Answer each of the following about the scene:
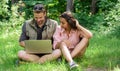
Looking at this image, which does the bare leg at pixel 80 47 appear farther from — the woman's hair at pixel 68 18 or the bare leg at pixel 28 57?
the bare leg at pixel 28 57

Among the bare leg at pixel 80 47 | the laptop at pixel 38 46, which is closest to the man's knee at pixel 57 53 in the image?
the laptop at pixel 38 46

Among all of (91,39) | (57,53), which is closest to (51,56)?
(57,53)

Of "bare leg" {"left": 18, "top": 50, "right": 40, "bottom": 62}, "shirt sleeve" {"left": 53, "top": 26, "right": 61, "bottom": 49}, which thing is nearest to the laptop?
"bare leg" {"left": 18, "top": 50, "right": 40, "bottom": 62}

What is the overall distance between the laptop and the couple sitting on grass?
11 centimetres

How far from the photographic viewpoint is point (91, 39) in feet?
33.5

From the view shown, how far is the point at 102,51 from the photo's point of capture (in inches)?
317

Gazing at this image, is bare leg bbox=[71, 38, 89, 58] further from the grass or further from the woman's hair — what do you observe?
the woman's hair

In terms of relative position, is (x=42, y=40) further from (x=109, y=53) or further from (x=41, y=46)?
(x=109, y=53)

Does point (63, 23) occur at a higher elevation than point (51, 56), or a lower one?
higher

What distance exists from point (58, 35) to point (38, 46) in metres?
0.55

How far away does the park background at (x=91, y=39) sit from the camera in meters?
6.72

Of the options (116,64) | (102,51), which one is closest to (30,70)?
(116,64)

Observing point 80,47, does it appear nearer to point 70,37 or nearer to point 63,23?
point 70,37

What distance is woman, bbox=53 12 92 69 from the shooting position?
6.78m
